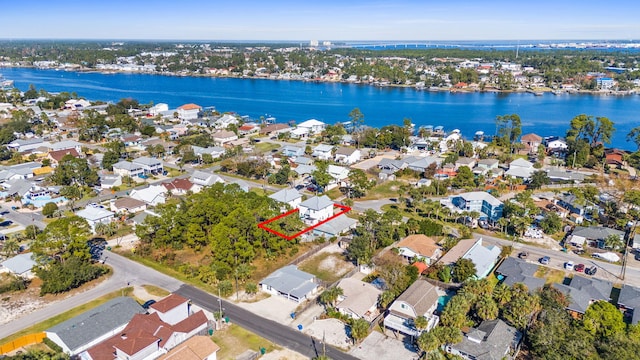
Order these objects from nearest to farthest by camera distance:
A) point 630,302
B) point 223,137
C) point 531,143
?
point 630,302 < point 531,143 < point 223,137

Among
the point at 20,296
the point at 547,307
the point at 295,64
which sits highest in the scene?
the point at 295,64

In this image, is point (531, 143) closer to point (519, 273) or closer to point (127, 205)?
point (519, 273)

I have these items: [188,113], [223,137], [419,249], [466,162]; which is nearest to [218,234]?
[419,249]

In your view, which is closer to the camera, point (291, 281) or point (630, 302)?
point (630, 302)

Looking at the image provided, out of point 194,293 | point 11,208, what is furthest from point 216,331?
point 11,208

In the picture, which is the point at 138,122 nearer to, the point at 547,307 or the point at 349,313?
the point at 349,313
